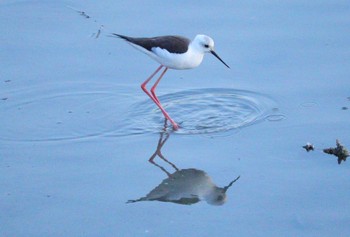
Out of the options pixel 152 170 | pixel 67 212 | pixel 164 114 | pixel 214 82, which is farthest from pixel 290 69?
pixel 67 212

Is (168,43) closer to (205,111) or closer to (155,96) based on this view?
(155,96)

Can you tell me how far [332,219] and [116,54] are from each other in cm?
328

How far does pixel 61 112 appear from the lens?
20.9ft

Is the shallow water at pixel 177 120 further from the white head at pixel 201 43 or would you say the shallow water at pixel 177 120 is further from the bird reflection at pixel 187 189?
the white head at pixel 201 43

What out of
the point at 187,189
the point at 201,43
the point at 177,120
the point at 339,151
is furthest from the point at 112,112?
the point at 339,151

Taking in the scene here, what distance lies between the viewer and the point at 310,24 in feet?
25.2

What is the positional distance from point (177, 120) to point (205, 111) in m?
0.27

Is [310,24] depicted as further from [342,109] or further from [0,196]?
[0,196]

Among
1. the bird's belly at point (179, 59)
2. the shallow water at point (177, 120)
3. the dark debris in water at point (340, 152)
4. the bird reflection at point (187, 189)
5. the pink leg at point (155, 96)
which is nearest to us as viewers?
the shallow water at point (177, 120)

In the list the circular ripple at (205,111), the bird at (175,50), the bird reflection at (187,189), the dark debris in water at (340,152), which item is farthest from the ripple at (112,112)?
the dark debris in water at (340,152)

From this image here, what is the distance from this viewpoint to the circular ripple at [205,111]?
614 centimetres

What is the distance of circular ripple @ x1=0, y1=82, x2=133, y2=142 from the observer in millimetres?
6000

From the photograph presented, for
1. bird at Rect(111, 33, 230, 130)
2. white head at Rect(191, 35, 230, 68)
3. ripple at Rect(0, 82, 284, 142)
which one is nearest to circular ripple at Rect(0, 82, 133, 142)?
ripple at Rect(0, 82, 284, 142)

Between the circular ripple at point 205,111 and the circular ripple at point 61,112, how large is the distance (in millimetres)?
220
